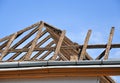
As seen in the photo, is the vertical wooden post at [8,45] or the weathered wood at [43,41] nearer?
the vertical wooden post at [8,45]

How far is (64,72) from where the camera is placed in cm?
855

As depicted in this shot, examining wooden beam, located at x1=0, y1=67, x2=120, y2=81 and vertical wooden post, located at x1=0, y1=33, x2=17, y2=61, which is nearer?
wooden beam, located at x1=0, y1=67, x2=120, y2=81

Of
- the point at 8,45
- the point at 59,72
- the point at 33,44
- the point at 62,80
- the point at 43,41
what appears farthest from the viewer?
the point at 43,41

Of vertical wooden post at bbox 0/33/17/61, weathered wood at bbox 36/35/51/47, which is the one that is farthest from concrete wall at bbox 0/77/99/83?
weathered wood at bbox 36/35/51/47

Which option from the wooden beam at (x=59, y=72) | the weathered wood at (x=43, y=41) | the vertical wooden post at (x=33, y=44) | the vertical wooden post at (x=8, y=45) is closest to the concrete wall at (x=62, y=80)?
the wooden beam at (x=59, y=72)

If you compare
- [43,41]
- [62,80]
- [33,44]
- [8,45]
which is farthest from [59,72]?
[43,41]

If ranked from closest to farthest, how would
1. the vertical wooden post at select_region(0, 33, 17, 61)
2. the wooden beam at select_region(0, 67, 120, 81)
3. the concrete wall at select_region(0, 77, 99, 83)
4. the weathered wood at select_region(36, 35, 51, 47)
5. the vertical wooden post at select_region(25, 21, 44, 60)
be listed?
the wooden beam at select_region(0, 67, 120, 81)
the concrete wall at select_region(0, 77, 99, 83)
the vertical wooden post at select_region(25, 21, 44, 60)
the vertical wooden post at select_region(0, 33, 17, 61)
the weathered wood at select_region(36, 35, 51, 47)

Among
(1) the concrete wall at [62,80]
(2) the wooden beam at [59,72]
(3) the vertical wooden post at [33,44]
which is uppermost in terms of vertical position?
(3) the vertical wooden post at [33,44]

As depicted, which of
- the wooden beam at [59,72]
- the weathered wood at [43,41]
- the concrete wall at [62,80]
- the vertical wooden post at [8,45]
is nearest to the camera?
the wooden beam at [59,72]

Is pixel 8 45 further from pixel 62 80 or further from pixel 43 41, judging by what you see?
pixel 62 80

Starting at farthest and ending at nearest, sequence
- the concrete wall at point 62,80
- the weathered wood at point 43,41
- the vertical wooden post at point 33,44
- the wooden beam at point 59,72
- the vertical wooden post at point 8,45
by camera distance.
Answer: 1. the weathered wood at point 43,41
2. the vertical wooden post at point 8,45
3. the vertical wooden post at point 33,44
4. the concrete wall at point 62,80
5. the wooden beam at point 59,72

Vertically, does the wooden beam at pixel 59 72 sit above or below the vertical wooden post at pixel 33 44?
below

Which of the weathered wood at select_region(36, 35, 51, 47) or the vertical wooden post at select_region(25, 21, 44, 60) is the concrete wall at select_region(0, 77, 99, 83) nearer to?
the vertical wooden post at select_region(25, 21, 44, 60)

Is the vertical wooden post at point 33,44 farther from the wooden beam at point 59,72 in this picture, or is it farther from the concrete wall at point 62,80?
the wooden beam at point 59,72
